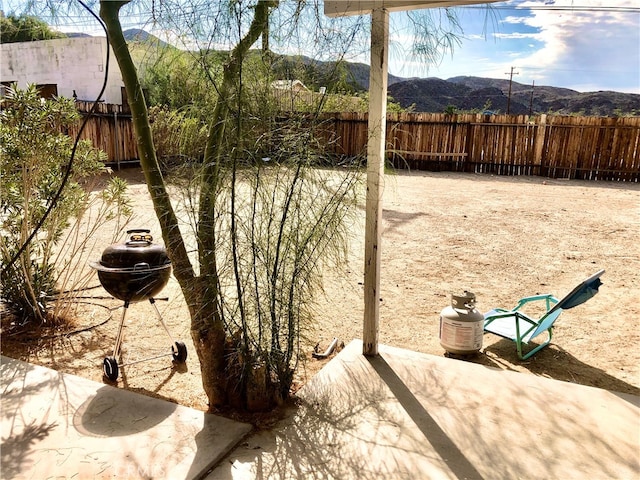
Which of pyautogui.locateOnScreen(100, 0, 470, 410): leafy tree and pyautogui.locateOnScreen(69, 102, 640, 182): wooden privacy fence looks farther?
pyautogui.locateOnScreen(69, 102, 640, 182): wooden privacy fence

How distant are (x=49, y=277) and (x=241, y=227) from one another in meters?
2.27

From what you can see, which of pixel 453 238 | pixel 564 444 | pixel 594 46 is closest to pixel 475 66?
pixel 564 444

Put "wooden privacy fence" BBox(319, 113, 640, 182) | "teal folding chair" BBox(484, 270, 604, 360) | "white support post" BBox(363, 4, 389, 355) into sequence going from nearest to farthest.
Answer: "white support post" BBox(363, 4, 389, 355) → "teal folding chair" BBox(484, 270, 604, 360) → "wooden privacy fence" BBox(319, 113, 640, 182)

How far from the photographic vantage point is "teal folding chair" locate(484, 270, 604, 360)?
3105 millimetres

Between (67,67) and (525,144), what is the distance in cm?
1365

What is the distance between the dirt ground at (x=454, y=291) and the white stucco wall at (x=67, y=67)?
740cm

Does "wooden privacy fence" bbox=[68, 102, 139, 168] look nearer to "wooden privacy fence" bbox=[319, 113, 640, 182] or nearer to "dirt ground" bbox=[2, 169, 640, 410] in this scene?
"dirt ground" bbox=[2, 169, 640, 410]

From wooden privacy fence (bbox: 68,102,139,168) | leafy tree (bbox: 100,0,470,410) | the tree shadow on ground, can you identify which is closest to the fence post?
wooden privacy fence (bbox: 68,102,139,168)

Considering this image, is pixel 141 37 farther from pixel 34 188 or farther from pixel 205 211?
pixel 34 188

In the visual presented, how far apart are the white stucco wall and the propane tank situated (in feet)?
43.4

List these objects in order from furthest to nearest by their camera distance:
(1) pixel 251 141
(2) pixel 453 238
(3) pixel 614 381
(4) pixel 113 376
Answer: (2) pixel 453 238 < (3) pixel 614 381 < (4) pixel 113 376 < (1) pixel 251 141

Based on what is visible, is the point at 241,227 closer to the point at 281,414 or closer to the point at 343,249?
the point at 343,249

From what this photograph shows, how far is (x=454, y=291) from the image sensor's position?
15.3 feet

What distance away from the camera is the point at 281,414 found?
2.39 m
